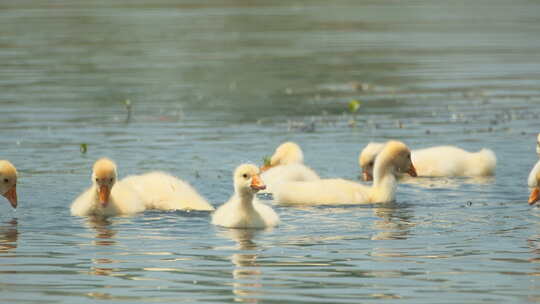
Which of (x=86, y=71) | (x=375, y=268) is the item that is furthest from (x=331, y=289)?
(x=86, y=71)

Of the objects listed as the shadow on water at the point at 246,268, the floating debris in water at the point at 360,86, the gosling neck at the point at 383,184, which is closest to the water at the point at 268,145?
the shadow on water at the point at 246,268

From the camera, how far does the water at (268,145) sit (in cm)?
993

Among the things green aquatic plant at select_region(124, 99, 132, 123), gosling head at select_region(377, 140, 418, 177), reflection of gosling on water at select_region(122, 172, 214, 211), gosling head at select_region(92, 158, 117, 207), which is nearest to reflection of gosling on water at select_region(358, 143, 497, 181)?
gosling head at select_region(377, 140, 418, 177)

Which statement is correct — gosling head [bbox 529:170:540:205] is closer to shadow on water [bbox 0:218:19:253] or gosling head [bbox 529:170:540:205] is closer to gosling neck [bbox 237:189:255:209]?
gosling neck [bbox 237:189:255:209]

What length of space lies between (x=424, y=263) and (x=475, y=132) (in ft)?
27.2

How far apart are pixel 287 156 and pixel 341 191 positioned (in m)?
2.05

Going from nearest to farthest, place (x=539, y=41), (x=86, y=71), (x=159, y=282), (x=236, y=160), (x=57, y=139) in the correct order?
(x=159, y=282)
(x=236, y=160)
(x=57, y=139)
(x=86, y=71)
(x=539, y=41)

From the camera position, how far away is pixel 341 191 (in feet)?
44.8

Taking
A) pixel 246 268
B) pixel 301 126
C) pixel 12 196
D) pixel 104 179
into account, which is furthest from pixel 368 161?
pixel 246 268

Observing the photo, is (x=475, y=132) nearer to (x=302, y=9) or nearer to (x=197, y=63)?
(x=197, y=63)

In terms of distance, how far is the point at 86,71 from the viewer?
2803 cm

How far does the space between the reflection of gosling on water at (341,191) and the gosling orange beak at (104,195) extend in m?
1.85

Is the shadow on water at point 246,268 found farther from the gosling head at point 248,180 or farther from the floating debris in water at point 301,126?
the floating debris in water at point 301,126

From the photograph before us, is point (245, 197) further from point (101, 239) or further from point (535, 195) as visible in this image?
point (535, 195)
